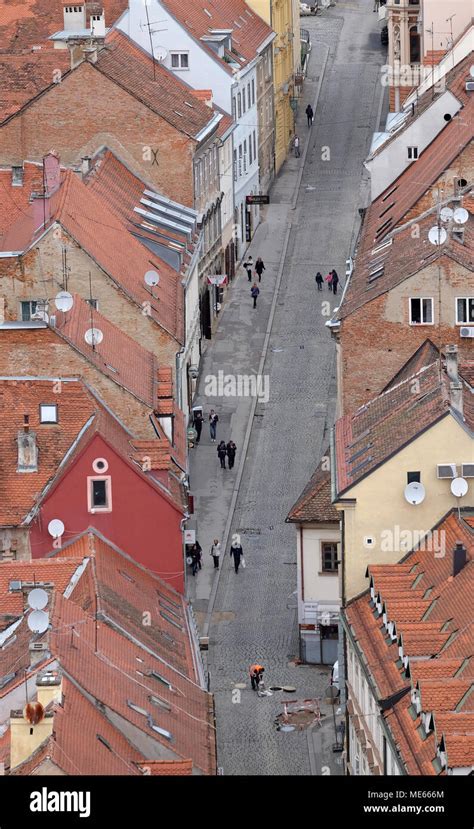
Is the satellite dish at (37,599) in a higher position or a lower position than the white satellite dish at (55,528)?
lower

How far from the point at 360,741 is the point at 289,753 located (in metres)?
7.81

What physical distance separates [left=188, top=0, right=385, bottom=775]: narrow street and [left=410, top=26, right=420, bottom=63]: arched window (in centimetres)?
674

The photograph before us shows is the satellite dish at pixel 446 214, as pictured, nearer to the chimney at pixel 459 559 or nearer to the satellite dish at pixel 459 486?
the satellite dish at pixel 459 486

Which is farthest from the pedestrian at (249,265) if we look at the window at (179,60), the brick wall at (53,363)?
the brick wall at (53,363)

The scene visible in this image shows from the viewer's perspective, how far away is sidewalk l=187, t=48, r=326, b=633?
11344 cm

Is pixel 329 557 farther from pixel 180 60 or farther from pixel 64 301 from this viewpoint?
pixel 180 60

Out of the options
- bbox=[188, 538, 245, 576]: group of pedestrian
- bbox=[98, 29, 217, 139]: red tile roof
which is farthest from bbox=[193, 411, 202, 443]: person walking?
bbox=[98, 29, 217, 139]: red tile roof

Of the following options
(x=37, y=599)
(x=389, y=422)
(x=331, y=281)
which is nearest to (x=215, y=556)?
(x=389, y=422)

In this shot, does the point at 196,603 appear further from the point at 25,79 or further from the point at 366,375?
the point at 25,79

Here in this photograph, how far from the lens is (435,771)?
72.6 meters

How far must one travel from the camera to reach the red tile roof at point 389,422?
89.1m

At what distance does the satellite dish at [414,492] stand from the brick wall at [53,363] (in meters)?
15.8

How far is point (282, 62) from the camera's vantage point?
550ft

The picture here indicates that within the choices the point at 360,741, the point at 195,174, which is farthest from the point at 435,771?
the point at 195,174
